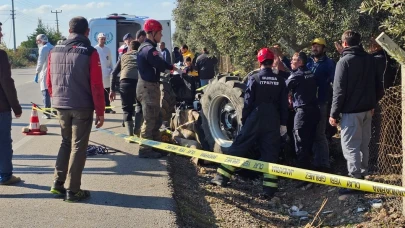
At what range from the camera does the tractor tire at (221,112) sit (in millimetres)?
7832

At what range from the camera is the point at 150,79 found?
779 centimetres

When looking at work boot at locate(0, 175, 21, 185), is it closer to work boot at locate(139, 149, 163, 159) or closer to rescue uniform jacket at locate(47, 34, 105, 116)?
rescue uniform jacket at locate(47, 34, 105, 116)

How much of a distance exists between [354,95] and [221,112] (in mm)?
2644

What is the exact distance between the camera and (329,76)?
7.61 m

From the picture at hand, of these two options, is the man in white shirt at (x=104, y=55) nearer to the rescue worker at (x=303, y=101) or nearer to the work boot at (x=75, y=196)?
the rescue worker at (x=303, y=101)

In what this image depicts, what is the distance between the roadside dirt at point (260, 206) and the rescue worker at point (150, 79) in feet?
1.70

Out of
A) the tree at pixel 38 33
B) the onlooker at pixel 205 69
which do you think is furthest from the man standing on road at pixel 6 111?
the tree at pixel 38 33

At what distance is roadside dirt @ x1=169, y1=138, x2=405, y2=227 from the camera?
19.2 feet

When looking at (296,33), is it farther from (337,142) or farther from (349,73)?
(349,73)

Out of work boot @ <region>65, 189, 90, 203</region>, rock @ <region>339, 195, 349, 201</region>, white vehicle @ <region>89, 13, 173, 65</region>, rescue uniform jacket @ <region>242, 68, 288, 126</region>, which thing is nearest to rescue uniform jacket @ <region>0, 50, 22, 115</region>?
work boot @ <region>65, 189, 90, 203</region>

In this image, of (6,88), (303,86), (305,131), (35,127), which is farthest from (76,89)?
(35,127)

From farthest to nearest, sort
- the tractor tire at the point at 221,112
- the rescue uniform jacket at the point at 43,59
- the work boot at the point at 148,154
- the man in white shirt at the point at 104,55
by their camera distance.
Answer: the man in white shirt at the point at 104,55, the rescue uniform jacket at the point at 43,59, the work boot at the point at 148,154, the tractor tire at the point at 221,112

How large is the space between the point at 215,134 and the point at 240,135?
1.31 meters

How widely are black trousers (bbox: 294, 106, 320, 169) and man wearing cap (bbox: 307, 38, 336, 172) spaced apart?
0.17m
